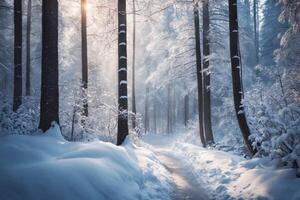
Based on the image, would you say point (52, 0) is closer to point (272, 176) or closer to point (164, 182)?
point (164, 182)

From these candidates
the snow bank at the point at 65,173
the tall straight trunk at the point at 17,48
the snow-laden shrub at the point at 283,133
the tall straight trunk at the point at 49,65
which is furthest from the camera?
the tall straight trunk at the point at 17,48

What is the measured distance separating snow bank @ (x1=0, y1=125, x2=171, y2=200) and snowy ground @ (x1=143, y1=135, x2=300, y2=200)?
5.50 ft

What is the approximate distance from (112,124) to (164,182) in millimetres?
6700

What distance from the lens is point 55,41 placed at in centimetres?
808

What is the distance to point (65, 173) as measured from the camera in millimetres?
5016

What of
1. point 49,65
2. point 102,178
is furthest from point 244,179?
point 49,65

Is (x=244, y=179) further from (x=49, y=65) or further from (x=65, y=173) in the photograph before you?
(x=49, y=65)

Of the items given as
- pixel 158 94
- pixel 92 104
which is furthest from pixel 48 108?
pixel 158 94

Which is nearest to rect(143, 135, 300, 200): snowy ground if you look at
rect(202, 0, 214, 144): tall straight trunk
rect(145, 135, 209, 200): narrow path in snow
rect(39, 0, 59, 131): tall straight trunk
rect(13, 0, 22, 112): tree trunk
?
rect(145, 135, 209, 200): narrow path in snow

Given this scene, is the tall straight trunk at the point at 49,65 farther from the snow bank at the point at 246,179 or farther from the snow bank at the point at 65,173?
the snow bank at the point at 246,179

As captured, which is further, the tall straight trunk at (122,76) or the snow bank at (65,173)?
the tall straight trunk at (122,76)

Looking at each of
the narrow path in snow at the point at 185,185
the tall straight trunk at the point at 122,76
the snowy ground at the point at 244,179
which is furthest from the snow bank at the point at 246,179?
the tall straight trunk at the point at 122,76

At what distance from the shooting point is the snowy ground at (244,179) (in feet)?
19.0

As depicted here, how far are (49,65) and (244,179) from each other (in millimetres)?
6666
